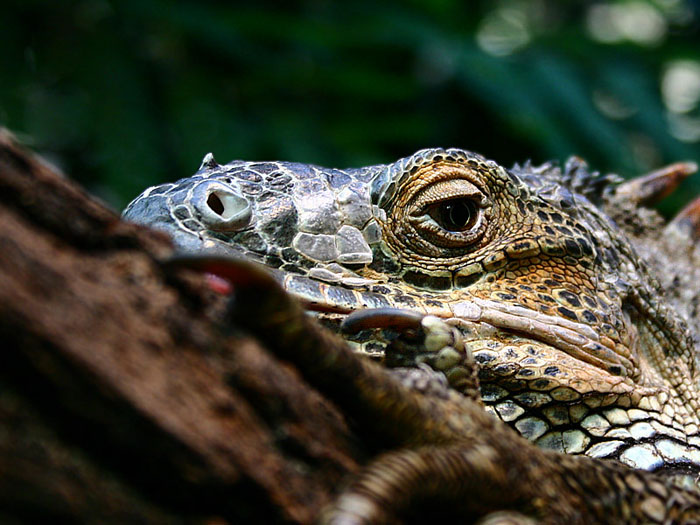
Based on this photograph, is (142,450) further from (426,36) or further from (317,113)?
(426,36)

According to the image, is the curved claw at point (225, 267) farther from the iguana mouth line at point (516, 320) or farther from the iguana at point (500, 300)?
the iguana mouth line at point (516, 320)

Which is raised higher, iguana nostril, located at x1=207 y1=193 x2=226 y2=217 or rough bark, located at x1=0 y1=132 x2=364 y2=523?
iguana nostril, located at x1=207 y1=193 x2=226 y2=217

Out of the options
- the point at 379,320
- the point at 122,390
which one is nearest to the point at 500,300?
the point at 379,320

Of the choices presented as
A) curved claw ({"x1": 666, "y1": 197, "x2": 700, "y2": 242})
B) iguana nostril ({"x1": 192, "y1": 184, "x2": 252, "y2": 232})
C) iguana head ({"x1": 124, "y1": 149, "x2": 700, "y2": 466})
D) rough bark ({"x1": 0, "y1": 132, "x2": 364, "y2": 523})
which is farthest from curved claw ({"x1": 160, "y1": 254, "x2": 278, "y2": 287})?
curved claw ({"x1": 666, "y1": 197, "x2": 700, "y2": 242})

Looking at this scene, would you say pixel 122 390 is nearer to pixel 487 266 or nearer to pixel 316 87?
pixel 487 266

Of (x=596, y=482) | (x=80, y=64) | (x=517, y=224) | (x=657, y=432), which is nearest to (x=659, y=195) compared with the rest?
(x=517, y=224)

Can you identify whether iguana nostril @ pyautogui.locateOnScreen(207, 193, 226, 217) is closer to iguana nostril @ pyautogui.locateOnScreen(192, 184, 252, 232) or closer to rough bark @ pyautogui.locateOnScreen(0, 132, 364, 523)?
iguana nostril @ pyautogui.locateOnScreen(192, 184, 252, 232)
